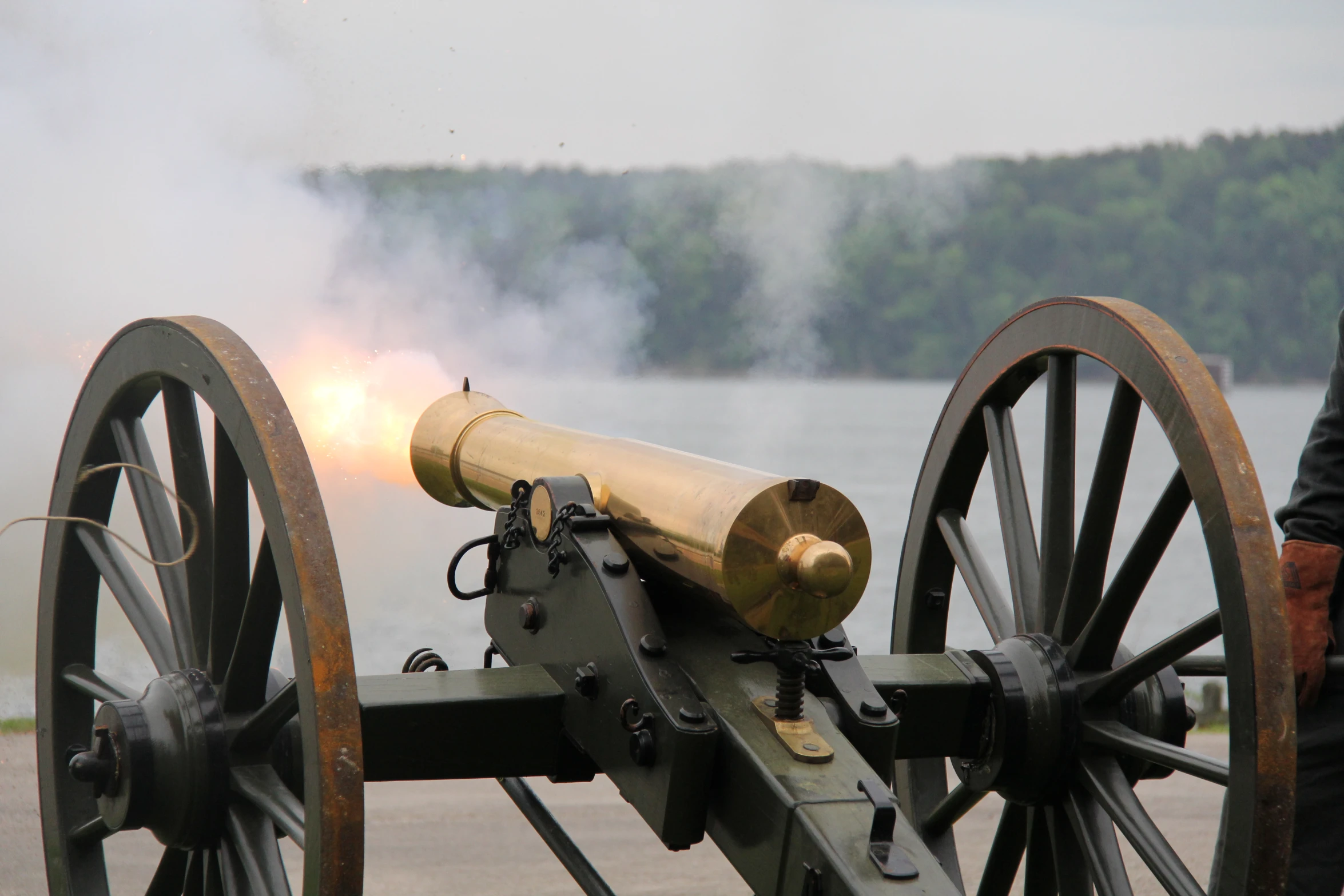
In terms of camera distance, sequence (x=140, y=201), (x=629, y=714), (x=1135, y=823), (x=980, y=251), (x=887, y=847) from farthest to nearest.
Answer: (x=980, y=251), (x=140, y=201), (x=1135, y=823), (x=629, y=714), (x=887, y=847)

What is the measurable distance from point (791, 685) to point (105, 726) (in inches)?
46.1

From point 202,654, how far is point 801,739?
1128 millimetres

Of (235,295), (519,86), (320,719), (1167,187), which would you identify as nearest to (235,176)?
(235,295)

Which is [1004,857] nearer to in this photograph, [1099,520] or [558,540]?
[1099,520]

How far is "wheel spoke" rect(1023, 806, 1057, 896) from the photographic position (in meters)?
2.82

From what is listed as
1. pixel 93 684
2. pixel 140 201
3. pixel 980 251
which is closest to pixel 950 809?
pixel 93 684

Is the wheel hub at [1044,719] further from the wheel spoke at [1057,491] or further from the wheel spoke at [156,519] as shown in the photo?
the wheel spoke at [156,519]

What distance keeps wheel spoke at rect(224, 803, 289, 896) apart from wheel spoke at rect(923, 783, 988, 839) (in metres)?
1.27

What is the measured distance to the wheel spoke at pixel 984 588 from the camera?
116 inches

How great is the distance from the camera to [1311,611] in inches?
103

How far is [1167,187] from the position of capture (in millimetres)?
25859

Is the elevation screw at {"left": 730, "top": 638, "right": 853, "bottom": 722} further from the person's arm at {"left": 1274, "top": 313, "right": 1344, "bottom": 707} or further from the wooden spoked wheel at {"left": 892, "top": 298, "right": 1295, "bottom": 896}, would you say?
the person's arm at {"left": 1274, "top": 313, "right": 1344, "bottom": 707}

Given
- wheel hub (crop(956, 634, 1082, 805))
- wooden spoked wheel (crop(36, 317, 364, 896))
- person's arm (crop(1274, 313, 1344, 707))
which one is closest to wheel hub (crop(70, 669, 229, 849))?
wooden spoked wheel (crop(36, 317, 364, 896))

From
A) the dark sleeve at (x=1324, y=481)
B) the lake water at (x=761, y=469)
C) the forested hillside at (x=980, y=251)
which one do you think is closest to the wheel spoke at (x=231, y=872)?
the dark sleeve at (x=1324, y=481)
